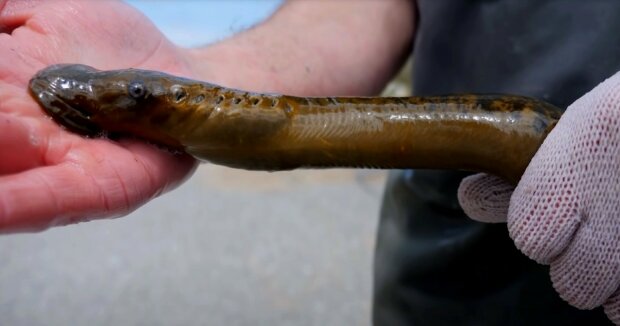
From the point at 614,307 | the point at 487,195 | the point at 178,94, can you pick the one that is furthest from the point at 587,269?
the point at 178,94

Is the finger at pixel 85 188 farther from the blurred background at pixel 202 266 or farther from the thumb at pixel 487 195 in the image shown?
the blurred background at pixel 202 266

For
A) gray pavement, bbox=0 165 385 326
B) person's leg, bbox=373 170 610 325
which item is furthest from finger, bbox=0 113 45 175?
gray pavement, bbox=0 165 385 326

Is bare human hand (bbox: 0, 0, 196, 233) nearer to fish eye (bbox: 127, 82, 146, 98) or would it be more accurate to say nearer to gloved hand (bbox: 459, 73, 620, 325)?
fish eye (bbox: 127, 82, 146, 98)

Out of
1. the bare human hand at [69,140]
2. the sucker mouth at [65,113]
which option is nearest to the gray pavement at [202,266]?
the bare human hand at [69,140]

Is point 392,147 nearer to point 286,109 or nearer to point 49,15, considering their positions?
point 286,109

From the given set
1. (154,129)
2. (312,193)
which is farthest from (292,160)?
(312,193)

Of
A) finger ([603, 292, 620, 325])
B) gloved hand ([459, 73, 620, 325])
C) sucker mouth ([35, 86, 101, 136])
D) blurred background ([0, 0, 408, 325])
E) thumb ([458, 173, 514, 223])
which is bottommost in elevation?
blurred background ([0, 0, 408, 325])

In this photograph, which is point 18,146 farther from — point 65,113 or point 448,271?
point 448,271
